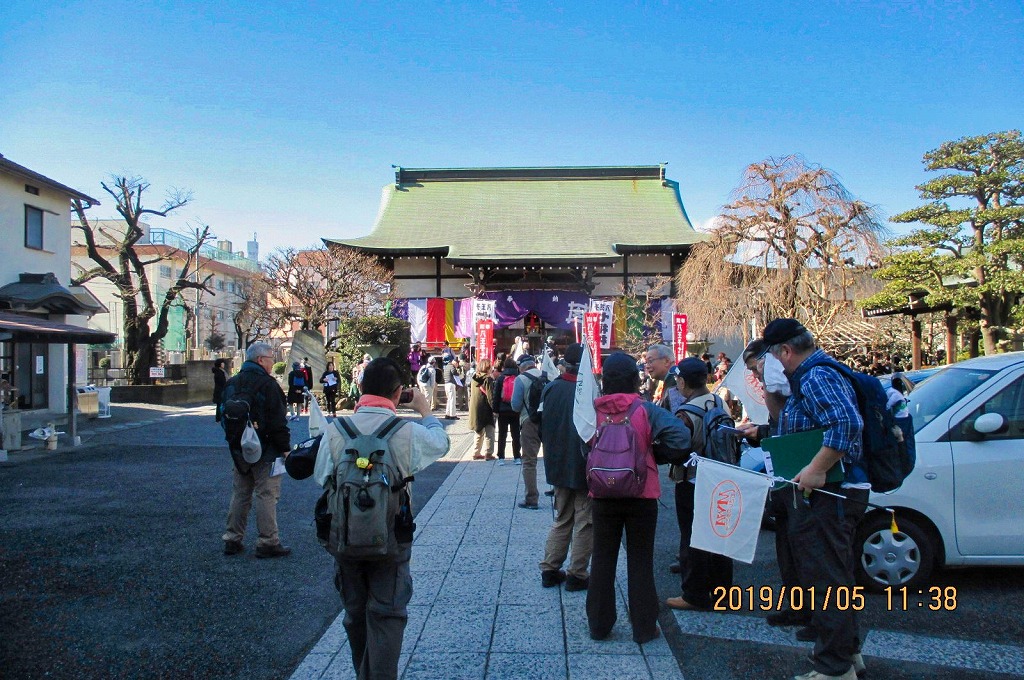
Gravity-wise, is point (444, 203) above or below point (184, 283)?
above

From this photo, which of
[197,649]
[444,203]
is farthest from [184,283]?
[197,649]

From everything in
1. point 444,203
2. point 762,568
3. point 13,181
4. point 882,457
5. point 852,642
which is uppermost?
point 444,203

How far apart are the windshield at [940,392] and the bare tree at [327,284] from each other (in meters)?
17.9

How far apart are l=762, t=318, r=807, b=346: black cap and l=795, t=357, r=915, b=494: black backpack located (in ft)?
0.65

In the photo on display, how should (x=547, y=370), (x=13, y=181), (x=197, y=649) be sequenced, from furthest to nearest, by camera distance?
(x=13, y=181) → (x=547, y=370) → (x=197, y=649)

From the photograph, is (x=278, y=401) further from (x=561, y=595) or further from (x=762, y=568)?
(x=762, y=568)

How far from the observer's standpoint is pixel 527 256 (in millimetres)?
22172

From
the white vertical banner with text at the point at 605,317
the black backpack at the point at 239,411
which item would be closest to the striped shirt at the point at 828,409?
the black backpack at the point at 239,411

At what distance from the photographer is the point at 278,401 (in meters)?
5.41

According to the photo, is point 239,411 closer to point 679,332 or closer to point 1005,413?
point 1005,413

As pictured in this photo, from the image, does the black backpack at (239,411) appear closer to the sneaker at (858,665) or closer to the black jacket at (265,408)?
the black jacket at (265,408)

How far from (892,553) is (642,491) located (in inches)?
81.6

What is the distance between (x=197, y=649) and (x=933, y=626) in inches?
170

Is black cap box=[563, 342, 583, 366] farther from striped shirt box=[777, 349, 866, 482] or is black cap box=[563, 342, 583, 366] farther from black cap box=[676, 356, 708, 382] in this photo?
striped shirt box=[777, 349, 866, 482]
